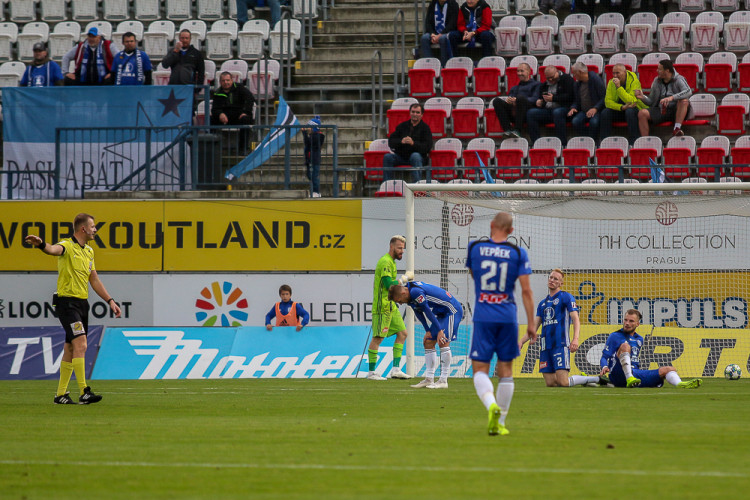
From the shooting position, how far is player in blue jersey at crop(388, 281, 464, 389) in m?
14.1

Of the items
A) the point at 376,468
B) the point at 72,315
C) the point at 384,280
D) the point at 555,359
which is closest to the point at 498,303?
the point at 376,468

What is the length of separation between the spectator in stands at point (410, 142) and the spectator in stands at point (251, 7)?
6886 millimetres

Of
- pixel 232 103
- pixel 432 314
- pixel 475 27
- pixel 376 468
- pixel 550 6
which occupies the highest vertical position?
pixel 550 6

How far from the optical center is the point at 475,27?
23.1m

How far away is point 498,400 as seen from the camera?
905 cm

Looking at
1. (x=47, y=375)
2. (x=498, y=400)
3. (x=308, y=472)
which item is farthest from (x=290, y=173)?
(x=308, y=472)

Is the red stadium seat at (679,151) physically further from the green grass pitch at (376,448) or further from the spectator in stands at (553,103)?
the green grass pitch at (376,448)

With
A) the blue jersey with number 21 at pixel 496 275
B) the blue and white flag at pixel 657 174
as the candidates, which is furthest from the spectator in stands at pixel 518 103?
the blue jersey with number 21 at pixel 496 275

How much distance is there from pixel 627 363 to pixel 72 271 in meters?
7.72

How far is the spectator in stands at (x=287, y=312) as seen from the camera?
1923 cm

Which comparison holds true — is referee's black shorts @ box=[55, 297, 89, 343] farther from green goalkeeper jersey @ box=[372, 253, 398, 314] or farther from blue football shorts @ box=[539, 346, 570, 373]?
blue football shorts @ box=[539, 346, 570, 373]

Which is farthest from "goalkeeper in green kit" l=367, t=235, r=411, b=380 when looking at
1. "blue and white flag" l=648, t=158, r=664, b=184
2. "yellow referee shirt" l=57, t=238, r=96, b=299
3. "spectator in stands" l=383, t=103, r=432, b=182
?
"blue and white flag" l=648, t=158, r=664, b=184

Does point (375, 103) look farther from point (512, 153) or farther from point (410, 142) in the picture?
point (512, 153)

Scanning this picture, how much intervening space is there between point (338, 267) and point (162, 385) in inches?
197
